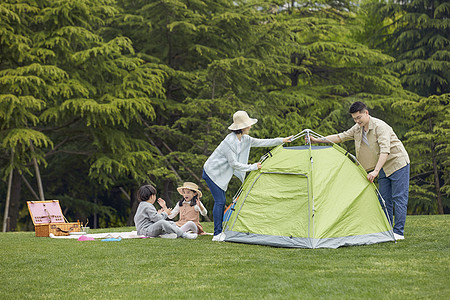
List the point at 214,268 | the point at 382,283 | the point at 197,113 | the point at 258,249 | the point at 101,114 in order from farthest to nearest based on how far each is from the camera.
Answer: the point at 197,113 < the point at 101,114 < the point at 258,249 < the point at 214,268 < the point at 382,283

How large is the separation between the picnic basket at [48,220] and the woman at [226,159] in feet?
8.85

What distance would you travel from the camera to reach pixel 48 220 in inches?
340

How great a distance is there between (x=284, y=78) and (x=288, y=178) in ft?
41.7

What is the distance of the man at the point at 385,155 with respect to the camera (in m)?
6.67

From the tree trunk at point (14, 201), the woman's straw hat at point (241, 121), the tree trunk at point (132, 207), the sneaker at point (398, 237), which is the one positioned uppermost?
the woman's straw hat at point (241, 121)

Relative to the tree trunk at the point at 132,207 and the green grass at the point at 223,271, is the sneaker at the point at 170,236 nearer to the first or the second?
the green grass at the point at 223,271

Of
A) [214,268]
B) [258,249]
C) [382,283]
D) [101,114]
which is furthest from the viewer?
[101,114]

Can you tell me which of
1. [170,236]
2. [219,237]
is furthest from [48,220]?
[219,237]

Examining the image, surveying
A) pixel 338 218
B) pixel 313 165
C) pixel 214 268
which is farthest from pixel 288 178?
pixel 214 268

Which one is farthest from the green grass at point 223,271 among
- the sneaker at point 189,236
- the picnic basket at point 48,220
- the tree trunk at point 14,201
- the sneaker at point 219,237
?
the tree trunk at point 14,201

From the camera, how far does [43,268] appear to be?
17.5 feet

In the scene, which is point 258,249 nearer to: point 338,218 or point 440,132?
point 338,218

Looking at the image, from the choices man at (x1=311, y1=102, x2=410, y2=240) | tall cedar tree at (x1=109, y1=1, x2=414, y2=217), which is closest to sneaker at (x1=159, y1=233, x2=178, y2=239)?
man at (x1=311, y1=102, x2=410, y2=240)

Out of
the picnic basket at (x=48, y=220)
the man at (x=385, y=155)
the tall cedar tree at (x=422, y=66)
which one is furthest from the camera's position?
the tall cedar tree at (x=422, y=66)
